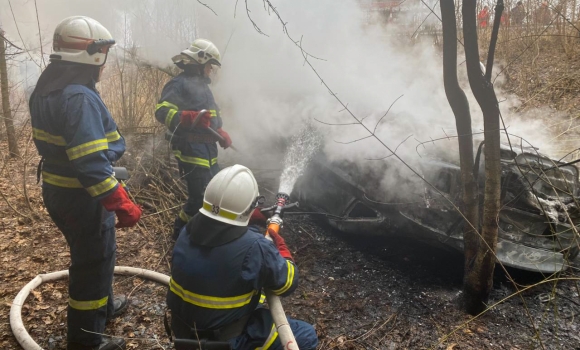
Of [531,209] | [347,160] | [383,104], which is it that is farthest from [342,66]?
[531,209]

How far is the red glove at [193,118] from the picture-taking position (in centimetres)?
425

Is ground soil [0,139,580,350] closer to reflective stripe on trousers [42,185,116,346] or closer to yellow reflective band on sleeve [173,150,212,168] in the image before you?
reflective stripe on trousers [42,185,116,346]

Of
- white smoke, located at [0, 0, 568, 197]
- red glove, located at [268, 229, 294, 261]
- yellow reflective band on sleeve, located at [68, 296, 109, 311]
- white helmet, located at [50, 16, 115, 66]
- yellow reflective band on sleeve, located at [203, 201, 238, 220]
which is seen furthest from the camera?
white smoke, located at [0, 0, 568, 197]

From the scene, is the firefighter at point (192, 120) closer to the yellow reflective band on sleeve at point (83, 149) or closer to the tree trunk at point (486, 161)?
the yellow reflective band on sleeve at point (83, 149)

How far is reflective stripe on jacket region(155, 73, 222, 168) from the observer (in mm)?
4336

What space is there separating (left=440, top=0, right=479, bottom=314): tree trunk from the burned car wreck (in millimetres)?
144

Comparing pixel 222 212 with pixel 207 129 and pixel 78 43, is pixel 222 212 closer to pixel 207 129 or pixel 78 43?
pixel 78 43

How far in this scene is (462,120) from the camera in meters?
3.14

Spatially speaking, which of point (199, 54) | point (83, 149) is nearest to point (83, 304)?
point (83, 149)

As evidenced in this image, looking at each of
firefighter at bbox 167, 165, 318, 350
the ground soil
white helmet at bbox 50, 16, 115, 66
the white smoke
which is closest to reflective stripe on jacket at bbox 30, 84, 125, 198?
white helmet at bbox 50, 16, 115, 66

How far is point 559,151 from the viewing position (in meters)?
6.35

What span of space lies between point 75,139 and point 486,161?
9.27ft

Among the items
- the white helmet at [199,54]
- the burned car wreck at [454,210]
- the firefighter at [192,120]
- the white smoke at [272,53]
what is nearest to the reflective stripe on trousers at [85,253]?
the firefighter at [192,120]

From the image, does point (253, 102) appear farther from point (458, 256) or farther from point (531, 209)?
point (531, 209)
